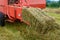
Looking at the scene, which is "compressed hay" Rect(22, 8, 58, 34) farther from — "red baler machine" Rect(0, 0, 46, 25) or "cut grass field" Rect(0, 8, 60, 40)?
"red baler machine" Rect(0, 0, 46, 25)

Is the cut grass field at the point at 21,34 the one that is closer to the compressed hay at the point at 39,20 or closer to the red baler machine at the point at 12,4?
the compressed hay at the point at 39,20

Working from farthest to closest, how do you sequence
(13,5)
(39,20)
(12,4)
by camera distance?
(12,4) → (13,5) → (39,20)

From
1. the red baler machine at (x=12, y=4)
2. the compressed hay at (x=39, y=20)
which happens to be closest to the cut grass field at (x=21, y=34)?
the compressed hay at (x=39, y=20)

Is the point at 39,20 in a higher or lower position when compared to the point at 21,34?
higher

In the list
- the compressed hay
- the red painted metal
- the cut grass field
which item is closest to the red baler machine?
the red painted metal

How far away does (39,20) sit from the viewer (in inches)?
267

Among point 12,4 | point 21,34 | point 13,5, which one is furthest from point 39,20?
point 12,4

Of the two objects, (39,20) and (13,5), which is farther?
(13,5)

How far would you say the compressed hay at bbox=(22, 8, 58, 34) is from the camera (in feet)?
21.6

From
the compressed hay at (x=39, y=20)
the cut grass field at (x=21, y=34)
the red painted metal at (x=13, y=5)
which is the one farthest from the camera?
the red painted metal at (x=13, y=5)

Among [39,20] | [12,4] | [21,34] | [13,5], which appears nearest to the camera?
[39,20]

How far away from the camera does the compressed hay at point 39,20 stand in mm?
6582

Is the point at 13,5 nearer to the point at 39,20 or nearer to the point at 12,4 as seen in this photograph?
the point at 12,4

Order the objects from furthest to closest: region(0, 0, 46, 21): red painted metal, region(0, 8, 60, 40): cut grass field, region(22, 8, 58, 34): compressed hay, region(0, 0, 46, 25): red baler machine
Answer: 1. region(0, 0, 46, 25): red baler machine
2. region(0, 0, 46, 21): red painted metal
3. region(22, 8, 58, 34): compressed hay
4. region(0, 8, 60, 40): cut grass field
